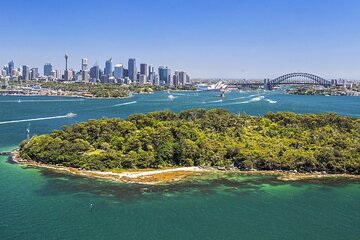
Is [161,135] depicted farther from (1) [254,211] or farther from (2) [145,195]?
(1) [254,211]

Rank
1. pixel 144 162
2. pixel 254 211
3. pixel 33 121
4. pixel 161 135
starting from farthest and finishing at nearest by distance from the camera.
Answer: pixel 33 121 < pixel 161 135 < pixel 144 162 < pixel 254 211

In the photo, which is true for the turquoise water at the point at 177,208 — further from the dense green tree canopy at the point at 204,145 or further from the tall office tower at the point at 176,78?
the tall office tower at the point at 176,78

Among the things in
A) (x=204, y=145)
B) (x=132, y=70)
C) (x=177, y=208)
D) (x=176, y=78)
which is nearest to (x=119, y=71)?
(x=132, y=70)

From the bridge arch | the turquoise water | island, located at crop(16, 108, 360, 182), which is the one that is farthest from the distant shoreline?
the bridge arch

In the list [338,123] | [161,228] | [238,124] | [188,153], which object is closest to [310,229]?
[161,228]

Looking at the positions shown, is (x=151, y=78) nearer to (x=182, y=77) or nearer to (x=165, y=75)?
(x=165, y=75)

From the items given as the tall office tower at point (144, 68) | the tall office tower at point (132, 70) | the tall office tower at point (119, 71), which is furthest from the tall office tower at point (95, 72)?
the tall office tower at point (144, 68)
